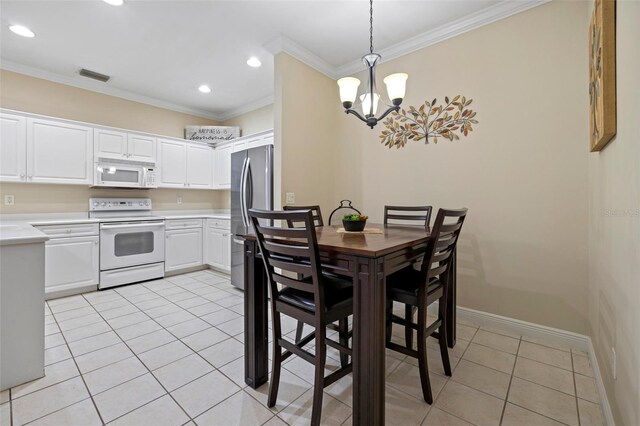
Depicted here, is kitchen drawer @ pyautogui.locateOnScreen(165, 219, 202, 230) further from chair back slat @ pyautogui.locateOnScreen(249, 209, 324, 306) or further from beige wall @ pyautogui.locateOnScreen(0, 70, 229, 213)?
chair back slat @ pyautogui.locateOnScreen(249, 209, 324, 306)

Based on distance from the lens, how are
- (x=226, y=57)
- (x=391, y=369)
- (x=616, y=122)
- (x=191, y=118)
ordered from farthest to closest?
(x=191, y=118)
(x=226, y=57)
(x=391, y=369)
(x=616, y=122)

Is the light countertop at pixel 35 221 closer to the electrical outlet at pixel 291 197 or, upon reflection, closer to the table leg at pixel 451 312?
the electrical outlet at pixel 291 197

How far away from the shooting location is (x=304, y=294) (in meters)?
1.59

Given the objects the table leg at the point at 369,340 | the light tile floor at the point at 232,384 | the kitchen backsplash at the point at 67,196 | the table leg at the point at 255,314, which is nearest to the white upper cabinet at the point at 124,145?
the kitchen backsplash at the point at 67,196

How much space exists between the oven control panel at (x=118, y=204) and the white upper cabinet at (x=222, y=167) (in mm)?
1096

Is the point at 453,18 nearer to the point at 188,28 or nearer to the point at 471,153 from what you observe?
the point at 471,153

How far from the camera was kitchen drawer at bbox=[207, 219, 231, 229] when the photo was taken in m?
4.29

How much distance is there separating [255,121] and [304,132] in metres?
1.95

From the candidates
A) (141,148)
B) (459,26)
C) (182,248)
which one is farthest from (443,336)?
(141,148)

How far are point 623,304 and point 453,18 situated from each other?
103 inches

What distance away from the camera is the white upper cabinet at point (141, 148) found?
4066 mm

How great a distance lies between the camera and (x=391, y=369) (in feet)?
6.40

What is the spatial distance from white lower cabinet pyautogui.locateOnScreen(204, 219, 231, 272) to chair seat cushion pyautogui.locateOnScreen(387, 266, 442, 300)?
2.95 m

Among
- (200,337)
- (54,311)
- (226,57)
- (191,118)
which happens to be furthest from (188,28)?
(54,311)
